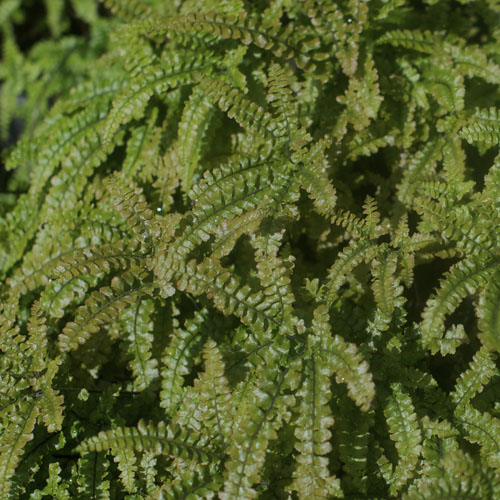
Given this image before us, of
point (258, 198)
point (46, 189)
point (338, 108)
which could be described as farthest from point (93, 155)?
point (338, 108)

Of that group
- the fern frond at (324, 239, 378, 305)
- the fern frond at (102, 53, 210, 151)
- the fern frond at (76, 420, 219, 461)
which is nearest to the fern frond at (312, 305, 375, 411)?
the fern frond at (324, 239, 378, 305)

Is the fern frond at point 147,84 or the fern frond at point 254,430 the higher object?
the fern frond at point 147,84

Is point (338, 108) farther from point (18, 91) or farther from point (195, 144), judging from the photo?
point (18, 91)

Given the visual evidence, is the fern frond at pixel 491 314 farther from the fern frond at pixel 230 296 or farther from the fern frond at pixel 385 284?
the fern frond at pixel 230 296

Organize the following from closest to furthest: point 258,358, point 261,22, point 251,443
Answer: point 251,443, point 258,358, point 261,22

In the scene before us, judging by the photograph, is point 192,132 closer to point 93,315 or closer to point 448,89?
point 93,315

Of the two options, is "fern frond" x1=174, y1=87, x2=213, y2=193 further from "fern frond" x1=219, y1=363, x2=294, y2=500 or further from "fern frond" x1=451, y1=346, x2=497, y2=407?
"fern frond" x1=451, y1=346, x2=497, y2=407

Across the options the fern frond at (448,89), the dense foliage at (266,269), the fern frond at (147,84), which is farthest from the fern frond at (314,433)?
the fern frond at (147,84)

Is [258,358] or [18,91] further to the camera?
[18,91]

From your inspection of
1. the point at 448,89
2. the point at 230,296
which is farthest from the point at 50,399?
the point at 448,89
